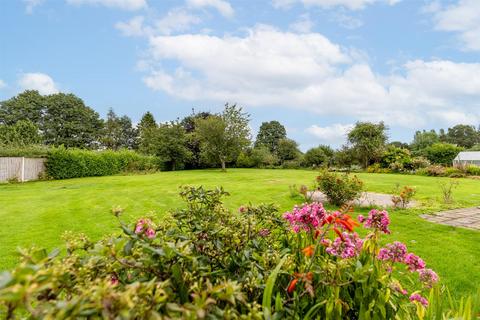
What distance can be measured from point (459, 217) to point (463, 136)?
68407 mm

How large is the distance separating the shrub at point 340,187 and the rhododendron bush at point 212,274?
6058mm

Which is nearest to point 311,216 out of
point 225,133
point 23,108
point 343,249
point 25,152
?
point 343,249

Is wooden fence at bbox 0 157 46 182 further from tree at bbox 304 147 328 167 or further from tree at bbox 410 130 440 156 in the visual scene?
tree at bbox 410 130 440 156

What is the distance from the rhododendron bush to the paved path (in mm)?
5256

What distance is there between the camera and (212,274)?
1417 millimetres

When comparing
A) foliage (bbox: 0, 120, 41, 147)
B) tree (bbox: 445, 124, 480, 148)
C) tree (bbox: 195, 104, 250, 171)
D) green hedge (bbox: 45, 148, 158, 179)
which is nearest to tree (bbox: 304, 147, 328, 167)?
tree (bbox: 195, 104, 250, 171)

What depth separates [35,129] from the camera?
3594 centimetres

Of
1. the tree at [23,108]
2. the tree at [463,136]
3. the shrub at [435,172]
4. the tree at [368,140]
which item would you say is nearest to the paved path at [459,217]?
the shrub at [435,172]

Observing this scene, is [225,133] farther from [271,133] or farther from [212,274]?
[271,133]

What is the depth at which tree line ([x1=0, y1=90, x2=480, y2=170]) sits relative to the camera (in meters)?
26.6

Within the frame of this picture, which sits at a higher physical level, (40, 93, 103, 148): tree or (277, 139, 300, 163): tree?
(40, 93, 103, 148): tree

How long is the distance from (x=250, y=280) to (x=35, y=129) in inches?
1663

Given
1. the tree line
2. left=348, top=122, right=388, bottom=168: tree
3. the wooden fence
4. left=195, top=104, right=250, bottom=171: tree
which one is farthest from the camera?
left=348, top=122, right=388, bottom=168: tree

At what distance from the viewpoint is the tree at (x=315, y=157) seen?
32.6 m
